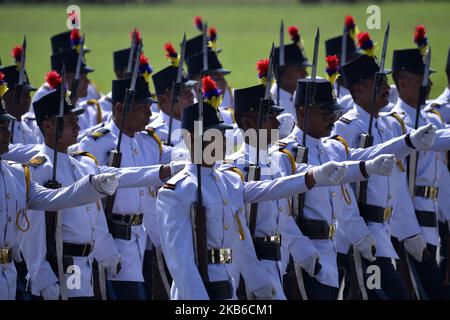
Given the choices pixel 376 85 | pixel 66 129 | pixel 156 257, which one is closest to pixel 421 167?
pixel 376 85

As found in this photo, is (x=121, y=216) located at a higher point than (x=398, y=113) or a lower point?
lower

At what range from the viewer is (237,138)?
492 inches

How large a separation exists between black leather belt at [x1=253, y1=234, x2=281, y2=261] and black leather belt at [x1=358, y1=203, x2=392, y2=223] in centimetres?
169

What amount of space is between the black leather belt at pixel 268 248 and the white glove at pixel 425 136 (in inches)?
48.3

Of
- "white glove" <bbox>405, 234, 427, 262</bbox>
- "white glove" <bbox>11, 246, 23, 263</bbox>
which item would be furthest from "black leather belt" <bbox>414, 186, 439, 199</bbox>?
"white glove" <bbox>11, 246, 23, 263</bbox>

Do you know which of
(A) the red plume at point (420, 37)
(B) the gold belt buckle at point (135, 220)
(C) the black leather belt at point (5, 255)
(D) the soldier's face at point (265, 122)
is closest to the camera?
(C) the black leather belt at point (5, 255)

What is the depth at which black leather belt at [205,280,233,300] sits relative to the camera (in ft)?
26.8

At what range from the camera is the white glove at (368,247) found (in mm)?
10539

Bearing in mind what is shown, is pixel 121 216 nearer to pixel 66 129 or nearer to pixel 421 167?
pixel 66 129

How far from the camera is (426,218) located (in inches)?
461

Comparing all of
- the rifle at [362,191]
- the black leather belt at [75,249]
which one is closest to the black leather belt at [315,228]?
the rifle at [362,191]

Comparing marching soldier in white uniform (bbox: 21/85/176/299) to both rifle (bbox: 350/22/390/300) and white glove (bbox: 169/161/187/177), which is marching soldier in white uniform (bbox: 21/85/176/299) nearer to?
white glove (bbox: 169/161/187/177)

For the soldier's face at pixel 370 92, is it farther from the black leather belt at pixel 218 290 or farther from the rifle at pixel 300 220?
the black leather belt at pixel 218 290
